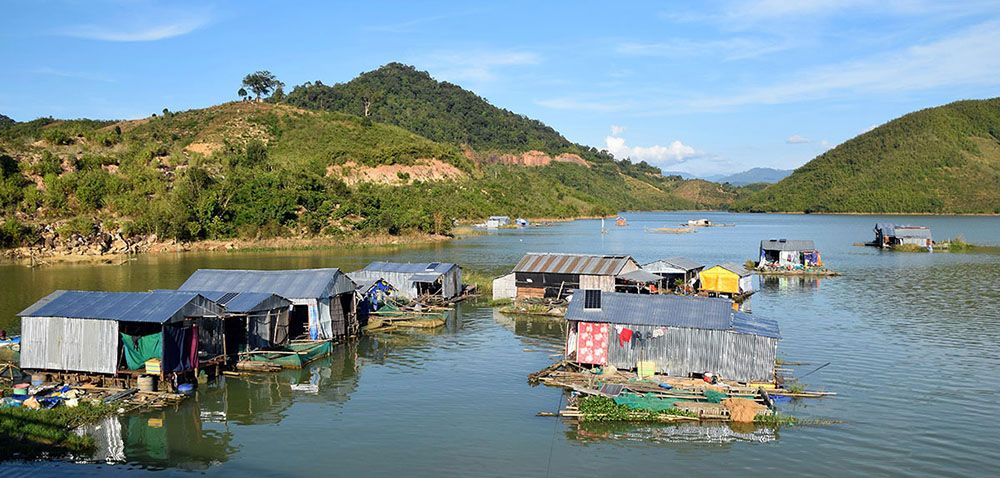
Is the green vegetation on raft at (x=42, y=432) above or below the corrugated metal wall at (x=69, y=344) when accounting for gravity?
below

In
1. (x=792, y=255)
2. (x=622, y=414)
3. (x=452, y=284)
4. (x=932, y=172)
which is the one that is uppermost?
(x=932, y=172)

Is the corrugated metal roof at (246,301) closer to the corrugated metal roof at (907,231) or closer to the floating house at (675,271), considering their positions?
the floating house at (675,271)

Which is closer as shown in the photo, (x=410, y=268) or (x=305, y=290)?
(x=305, y=290)

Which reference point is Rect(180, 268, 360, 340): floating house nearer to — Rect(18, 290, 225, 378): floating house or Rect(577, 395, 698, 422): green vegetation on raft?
Rect(18, 290, 225, 378): floating house

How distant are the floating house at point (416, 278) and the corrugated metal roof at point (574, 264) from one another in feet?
14.8

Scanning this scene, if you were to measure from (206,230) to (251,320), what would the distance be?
57.9m

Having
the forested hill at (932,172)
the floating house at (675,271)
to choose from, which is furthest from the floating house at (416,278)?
the forested hill at (932,172)

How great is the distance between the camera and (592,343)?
83.0 ft

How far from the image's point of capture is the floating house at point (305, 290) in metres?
30.6

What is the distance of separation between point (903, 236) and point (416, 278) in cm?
6799

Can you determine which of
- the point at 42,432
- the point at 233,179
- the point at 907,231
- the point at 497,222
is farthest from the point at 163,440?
the point at 497,222

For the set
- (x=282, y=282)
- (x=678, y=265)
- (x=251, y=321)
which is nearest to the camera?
(x=251, y=321)

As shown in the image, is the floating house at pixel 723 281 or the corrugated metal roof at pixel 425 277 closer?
the corrugated metal roof at pixel 425 277

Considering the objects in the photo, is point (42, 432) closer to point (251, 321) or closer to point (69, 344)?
point (69, 344)
